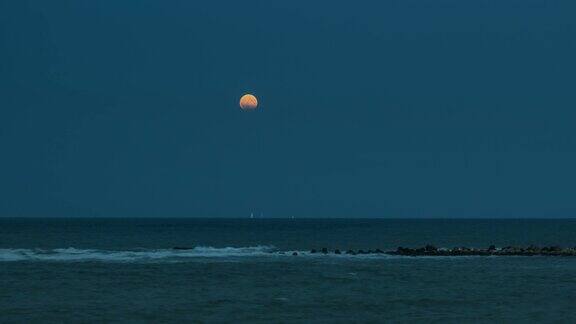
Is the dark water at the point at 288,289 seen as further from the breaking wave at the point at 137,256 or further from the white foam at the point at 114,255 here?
the white foam at the point at 114,255

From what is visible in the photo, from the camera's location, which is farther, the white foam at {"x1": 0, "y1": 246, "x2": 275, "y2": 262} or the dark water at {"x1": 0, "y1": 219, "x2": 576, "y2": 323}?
the white foam at {"x1": 0, "y1": 246, "x2": 275, "y2": 262}

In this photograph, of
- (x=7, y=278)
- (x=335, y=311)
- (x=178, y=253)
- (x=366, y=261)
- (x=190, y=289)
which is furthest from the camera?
(x=178, y=253)

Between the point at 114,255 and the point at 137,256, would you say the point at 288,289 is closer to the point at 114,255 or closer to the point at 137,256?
the point at 137,256

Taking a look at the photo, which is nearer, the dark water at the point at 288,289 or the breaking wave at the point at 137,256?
the dark water at the point at 288,289

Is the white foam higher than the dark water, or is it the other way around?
the white foam

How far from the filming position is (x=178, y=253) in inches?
2889

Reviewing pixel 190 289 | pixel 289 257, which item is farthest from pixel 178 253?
pixel 190 289

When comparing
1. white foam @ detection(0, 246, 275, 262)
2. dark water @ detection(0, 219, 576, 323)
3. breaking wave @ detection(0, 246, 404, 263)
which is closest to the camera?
dark water @ detection(0, 219, 576, 323)

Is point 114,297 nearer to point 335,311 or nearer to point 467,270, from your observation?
point 335,311

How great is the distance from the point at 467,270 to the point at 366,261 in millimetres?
10369

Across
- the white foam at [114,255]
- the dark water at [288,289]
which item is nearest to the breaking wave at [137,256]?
the white foam at [114,255]

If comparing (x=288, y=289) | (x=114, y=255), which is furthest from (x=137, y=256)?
(x=288, y=289)

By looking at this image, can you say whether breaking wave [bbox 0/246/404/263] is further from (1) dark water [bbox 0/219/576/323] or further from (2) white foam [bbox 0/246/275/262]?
(1) dark water [bbox 0/219/576/323]

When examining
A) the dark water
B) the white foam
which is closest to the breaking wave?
the white foam
